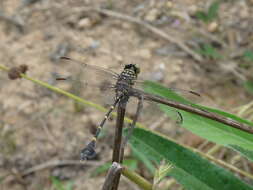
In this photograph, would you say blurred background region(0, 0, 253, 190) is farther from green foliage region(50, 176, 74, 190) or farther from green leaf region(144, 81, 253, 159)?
green leaf region(144, 81, 253, 159)

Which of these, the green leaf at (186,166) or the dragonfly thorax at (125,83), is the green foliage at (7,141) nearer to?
the dragonfly thorax at (125,83)

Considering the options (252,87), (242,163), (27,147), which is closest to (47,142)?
(27,147)

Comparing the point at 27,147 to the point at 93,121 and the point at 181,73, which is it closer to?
the point at 93,121

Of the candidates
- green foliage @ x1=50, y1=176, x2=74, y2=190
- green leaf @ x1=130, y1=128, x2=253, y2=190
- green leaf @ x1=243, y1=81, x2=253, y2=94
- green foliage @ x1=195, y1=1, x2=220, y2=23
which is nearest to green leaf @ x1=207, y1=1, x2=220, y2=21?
green foliage @ x1=195, y1=1, x2=220, y2=23

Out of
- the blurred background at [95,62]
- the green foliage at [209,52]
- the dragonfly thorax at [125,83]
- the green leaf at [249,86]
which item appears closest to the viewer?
the dragonfly thorax at [125,83]

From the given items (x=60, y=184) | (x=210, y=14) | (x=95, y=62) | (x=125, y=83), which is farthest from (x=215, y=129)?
(x=210, y=14)

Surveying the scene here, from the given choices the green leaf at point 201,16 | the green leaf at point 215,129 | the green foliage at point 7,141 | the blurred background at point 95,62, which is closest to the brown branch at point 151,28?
the blurred background at point 95,62

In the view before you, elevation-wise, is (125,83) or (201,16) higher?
(201,16)

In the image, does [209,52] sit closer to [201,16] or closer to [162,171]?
[201,16]
